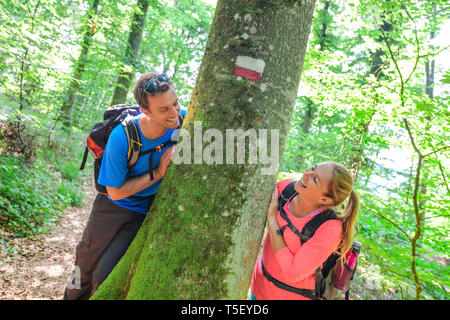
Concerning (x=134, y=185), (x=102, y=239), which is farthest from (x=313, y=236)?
(x=102, y=239)

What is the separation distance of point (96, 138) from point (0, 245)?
11.9 ft

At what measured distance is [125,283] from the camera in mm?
1814

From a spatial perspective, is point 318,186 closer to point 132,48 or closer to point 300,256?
point 300,256

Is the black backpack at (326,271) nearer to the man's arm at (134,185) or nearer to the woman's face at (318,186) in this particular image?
the woman's face at (318,186)

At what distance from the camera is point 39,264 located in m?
4.69

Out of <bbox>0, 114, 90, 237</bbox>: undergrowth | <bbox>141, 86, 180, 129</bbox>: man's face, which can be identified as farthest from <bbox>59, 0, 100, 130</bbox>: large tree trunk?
<bbox>141, 86, 180, 129</bbox>: man's face

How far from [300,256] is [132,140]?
1.64 meters

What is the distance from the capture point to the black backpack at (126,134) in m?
2.31

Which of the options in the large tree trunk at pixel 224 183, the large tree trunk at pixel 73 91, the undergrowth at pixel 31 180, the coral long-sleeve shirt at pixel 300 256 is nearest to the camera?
the large tree trunk at pixel 224 183

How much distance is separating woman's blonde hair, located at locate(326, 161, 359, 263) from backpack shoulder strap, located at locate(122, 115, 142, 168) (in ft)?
5.37

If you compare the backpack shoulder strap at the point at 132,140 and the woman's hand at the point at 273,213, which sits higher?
the backpack shoulder strap at the point at 132,140

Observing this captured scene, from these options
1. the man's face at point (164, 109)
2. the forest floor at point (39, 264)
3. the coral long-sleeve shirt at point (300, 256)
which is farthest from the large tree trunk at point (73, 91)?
the coral long-sleeve shirt at point (300, 256)

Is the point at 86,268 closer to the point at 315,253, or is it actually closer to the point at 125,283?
the point at 125,283

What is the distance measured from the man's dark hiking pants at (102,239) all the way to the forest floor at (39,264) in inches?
80.4
